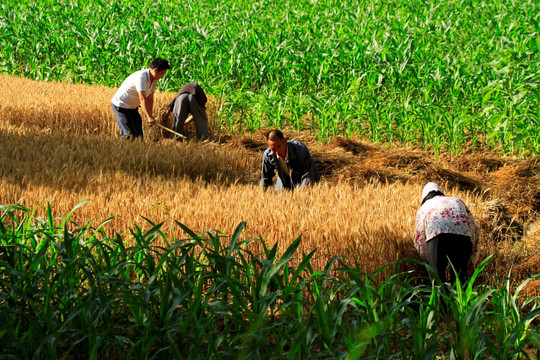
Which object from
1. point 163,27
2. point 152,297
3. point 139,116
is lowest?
point 152,297

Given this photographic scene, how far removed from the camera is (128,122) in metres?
9.13

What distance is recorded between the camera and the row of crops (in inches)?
359

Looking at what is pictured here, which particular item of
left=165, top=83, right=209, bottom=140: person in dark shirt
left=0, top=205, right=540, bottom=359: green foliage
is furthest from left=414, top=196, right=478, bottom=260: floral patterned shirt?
left=165, top=83, right=209, bottom=140: person in dark shirt

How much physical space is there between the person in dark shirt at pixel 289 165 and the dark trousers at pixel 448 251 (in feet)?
8.06

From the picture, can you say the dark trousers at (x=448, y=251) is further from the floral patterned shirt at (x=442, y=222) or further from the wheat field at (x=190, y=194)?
the wheat field at (x=190, y=194)

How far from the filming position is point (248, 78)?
11633 millimetres

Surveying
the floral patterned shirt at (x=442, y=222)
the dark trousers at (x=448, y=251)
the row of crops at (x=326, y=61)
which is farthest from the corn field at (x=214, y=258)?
the row of crops at (x=326, y=61)

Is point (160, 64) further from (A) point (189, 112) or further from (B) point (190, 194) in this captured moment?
(B) point (190, 194)

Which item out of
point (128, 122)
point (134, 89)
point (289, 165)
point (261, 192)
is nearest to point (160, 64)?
point (134, 89)

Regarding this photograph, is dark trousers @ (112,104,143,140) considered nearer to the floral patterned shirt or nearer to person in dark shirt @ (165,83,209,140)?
person in dark shirt @ (165,83,209,140)

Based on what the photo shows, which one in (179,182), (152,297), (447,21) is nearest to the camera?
(152,297)

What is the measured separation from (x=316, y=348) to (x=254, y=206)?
2.38 m

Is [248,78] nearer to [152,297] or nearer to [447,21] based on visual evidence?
[447,21]

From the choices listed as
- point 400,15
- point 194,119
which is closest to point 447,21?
point 400,15
